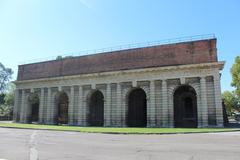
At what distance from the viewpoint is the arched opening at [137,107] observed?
123 ft

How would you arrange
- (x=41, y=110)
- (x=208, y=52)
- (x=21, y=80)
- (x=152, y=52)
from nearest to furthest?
(x=208, y=52) < (x=152, y=52) < (x=41, y=110) < (x=21, y=80)

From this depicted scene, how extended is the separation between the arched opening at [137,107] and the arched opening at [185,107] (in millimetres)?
5289

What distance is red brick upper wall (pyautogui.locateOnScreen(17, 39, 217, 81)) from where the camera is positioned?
106ft

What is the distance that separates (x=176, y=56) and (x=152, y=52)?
3.69 m

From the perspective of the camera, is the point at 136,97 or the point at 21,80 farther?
the point at 21,80

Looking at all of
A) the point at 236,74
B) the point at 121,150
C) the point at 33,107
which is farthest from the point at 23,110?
the point at 236,74

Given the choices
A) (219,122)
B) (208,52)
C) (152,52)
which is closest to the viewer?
(219,122)

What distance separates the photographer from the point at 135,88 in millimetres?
35719

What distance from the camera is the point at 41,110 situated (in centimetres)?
4234

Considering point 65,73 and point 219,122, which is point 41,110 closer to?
point 65,73

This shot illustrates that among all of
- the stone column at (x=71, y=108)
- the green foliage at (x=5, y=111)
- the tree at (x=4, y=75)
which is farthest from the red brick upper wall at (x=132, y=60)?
the tree at (x=4, y=75)

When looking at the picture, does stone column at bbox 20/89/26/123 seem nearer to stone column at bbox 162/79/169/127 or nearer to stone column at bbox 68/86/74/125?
stone column at bbox 68/86/74/125

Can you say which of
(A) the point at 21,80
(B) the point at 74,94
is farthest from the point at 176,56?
(A) the point at 21,80

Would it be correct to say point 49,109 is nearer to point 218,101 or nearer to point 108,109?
point 108,109
